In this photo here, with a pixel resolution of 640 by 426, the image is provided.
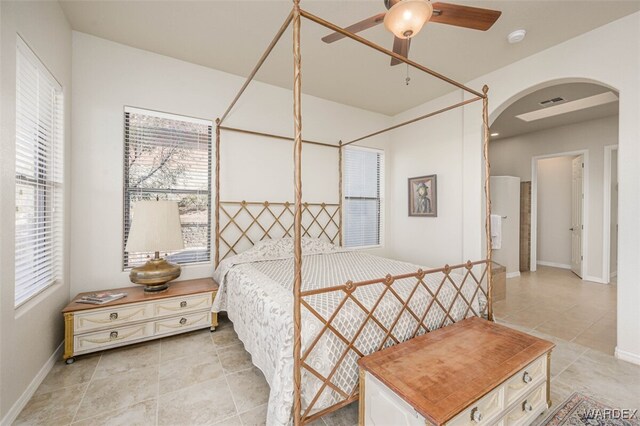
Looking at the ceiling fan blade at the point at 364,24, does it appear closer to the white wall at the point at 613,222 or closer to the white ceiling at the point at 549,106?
the white ceiling at the point at 549,106

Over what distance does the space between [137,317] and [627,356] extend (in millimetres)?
4248

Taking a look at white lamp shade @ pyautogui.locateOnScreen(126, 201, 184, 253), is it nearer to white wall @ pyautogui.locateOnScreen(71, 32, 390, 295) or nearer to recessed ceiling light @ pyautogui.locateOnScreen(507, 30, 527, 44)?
white wall @ pyautogui.locateOnScreen(71, 32, 390, 295)

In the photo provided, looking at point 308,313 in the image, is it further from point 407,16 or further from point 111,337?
point 111,337

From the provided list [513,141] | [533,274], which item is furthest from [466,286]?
[513,141]

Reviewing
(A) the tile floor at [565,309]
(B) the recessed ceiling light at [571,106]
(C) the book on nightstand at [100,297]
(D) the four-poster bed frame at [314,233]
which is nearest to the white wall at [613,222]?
(A) the tile floor at [565,309]

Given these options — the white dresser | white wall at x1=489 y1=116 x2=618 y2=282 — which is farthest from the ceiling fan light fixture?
white wall at x1=489 y1=116 x2=618 y2=282

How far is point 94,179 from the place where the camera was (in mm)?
2658

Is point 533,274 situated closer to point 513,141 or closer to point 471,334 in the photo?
point 513,141

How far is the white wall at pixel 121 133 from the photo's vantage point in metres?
2.62

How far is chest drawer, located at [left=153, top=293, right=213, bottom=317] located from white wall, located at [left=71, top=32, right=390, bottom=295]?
51cm

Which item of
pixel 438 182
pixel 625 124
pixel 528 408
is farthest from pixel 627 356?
pixel 438 182

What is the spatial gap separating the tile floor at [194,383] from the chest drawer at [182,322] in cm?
13

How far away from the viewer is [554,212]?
6129 mm

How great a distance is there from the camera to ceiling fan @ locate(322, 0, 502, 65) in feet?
4.97
